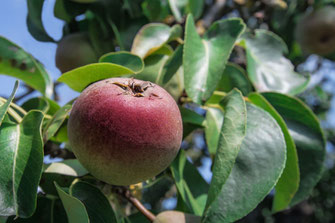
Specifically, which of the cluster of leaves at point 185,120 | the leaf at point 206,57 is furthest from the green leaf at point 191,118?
the leaf at point 206,57


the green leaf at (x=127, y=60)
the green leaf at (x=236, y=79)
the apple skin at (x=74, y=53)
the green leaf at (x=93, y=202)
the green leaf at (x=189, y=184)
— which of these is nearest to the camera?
the green leaf at (x=93, y=202)

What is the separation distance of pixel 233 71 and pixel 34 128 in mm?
701

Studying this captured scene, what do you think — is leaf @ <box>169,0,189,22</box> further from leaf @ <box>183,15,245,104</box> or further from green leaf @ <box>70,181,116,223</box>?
green leaf @ <box>70,181,116,223</box>

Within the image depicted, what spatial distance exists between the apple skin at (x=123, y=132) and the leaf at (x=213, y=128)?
0.33 meters

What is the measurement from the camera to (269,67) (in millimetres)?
1383

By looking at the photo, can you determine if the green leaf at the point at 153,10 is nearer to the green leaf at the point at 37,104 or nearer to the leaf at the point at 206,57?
the leaf at the point at 206,57

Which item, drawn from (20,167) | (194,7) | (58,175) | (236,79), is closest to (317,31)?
(194,7)

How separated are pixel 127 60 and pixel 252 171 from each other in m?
0.42

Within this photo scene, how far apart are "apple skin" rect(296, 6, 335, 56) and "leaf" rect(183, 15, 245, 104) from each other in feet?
3.88

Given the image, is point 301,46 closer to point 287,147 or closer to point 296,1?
point 296,1

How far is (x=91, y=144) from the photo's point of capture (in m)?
0.75

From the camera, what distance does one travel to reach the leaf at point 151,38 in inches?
45.5

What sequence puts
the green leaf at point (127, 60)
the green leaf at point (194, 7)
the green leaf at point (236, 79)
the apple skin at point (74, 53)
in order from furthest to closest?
the green leaf at point (194, 7) → the apple skin at point (74, 53) → the green leaf at point (236, 79) → the green leaf at point (127, 60)

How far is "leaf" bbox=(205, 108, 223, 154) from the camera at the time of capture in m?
1.10
